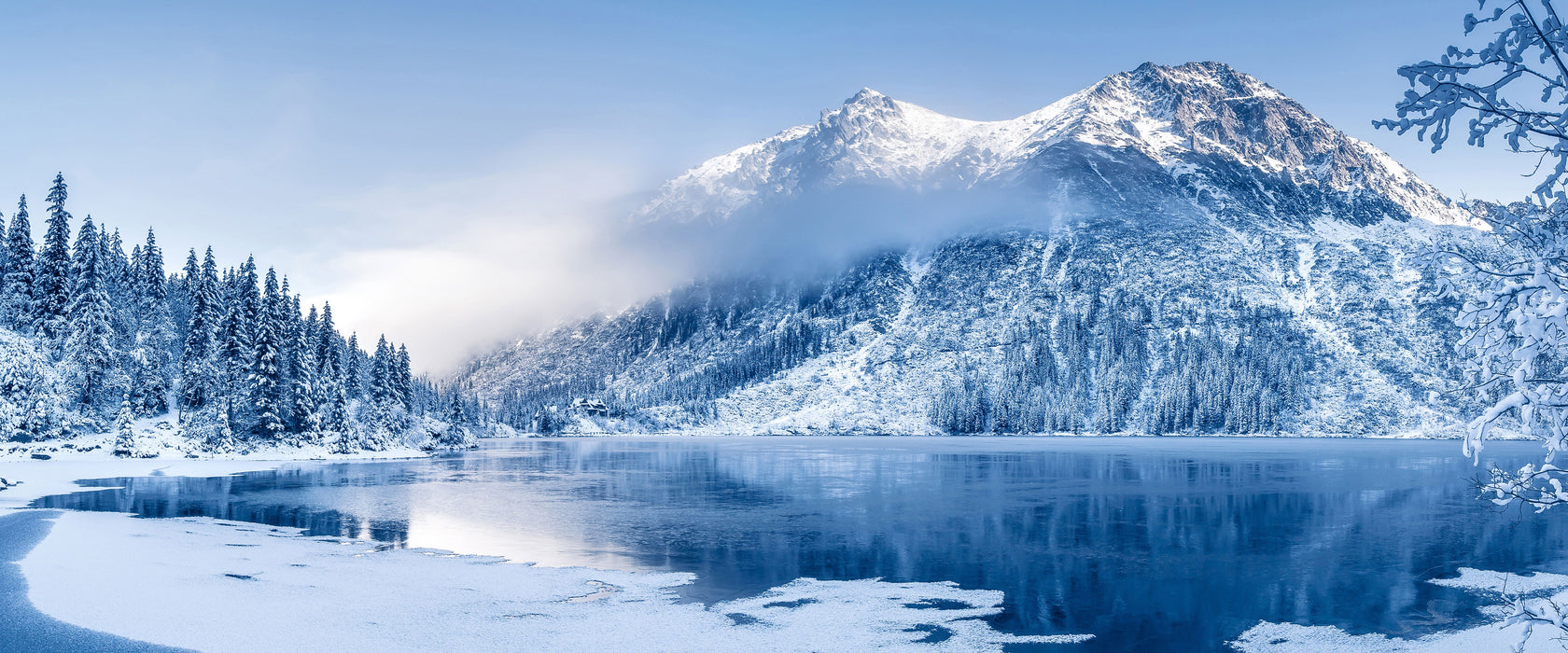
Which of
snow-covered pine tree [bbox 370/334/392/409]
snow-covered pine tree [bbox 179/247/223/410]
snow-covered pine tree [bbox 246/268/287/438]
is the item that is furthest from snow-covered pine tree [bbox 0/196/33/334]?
snow-covered pine tree [bbox 370/334/392/409]

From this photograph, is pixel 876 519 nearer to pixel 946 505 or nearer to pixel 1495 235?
pixel 946 505

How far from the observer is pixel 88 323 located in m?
75.3

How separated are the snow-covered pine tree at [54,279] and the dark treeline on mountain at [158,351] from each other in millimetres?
107

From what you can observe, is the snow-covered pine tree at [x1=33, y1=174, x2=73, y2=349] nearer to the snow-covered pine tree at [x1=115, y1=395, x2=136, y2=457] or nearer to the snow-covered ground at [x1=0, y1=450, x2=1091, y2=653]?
the snow-covered pine tree at [x1=115, y1=395, x2=136, y2=457]

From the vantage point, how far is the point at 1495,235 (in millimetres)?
8719

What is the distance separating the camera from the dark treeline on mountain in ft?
242

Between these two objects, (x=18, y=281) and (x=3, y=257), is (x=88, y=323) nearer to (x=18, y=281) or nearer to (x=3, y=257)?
(x=18, y=281)

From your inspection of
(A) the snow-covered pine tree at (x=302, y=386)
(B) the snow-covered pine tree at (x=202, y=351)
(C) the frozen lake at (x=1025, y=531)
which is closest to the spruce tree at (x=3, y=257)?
(B) the snow-covered pine tree at (x=202, y=351)

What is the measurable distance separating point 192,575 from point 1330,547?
1604 inches

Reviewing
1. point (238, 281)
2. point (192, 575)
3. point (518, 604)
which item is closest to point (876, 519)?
point (518, 604)

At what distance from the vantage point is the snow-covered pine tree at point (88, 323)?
247ft

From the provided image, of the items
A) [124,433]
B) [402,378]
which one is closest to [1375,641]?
[124,433]

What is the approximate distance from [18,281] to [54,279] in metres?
2.47

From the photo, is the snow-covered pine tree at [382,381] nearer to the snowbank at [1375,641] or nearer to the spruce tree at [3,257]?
the spruce tree at [3,257]
